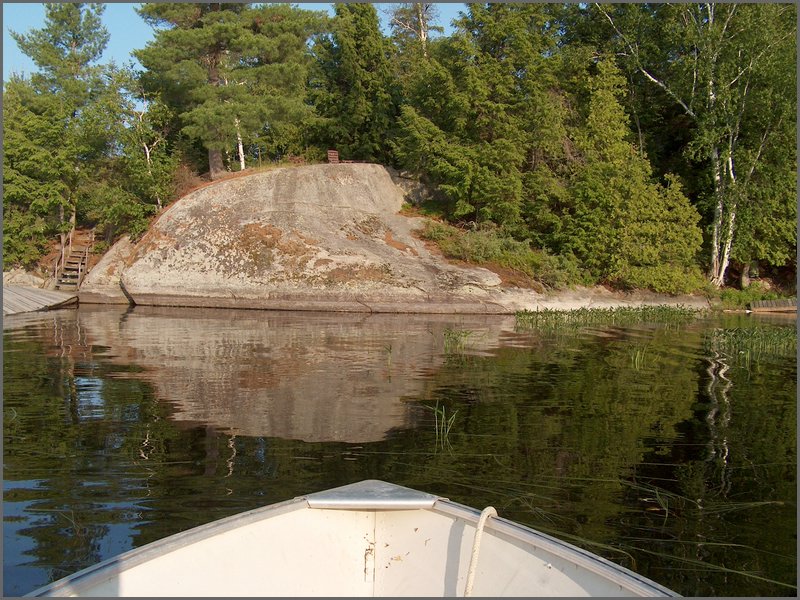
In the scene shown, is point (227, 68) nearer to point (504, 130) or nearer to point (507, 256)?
point (504, 130)

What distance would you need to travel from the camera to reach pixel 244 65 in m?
31.6

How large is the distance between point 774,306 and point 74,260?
28730 millimetres

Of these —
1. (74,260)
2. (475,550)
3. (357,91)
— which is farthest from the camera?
(357,91)

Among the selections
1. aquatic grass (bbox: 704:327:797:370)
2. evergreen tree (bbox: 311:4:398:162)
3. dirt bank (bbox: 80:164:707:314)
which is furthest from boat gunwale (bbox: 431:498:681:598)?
evergreen tree (bbox: 311:4:398:162)

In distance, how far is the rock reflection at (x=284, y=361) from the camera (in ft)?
29.0

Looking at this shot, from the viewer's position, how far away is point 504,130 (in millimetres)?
28953

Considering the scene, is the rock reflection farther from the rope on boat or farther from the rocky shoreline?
the rope on boat

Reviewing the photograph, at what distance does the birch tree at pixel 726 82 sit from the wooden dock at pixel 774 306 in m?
2.18

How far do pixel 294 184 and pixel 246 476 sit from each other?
22947 millimetres

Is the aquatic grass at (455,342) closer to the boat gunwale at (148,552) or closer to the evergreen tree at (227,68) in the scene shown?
the boat gunwale at (148,552)

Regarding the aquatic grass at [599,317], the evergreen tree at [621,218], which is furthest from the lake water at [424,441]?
the evergreen tree at [621,218]

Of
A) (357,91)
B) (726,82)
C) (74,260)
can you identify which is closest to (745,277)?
(726,82)

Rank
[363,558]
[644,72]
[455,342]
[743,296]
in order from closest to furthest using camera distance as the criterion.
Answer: [363,558] < [455,342] < [743,296] < [644,72]

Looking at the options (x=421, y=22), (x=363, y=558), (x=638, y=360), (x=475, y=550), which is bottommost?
(x=638, y=360)
